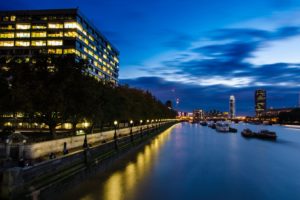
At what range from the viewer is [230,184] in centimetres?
3419

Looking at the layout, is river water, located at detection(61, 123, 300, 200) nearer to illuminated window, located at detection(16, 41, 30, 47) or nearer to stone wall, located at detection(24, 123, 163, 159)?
stone wall, located at detection(24, 123, 163, 159)

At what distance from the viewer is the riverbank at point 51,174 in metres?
19.1

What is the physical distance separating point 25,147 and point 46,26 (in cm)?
12749

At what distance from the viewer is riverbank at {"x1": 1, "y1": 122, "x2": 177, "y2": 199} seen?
62.5 feet

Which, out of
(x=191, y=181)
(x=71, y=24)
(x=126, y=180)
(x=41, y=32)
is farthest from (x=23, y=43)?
(x=191, y=181)

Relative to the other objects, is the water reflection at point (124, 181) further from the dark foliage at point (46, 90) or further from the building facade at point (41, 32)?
the building facade at point (41, 32)

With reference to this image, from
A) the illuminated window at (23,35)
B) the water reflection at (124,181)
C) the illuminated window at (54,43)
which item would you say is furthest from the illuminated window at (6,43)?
the water reflection at (124,181)

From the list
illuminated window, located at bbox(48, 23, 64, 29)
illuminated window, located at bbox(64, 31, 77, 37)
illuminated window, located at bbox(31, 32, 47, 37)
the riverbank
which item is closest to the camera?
the riverbank

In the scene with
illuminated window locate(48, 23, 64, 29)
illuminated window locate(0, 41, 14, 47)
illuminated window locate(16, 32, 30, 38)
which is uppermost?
illuminated window locate(48, 23, 64, 29)

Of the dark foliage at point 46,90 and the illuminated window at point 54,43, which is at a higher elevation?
the illuminated window at point 54,43

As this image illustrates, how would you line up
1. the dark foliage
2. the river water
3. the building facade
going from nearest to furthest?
the river water, the dark foliage, the building facade

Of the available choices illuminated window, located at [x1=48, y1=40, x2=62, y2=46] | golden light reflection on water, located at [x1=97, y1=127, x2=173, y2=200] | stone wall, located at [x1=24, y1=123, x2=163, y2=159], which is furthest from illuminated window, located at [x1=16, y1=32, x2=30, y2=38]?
golden light reflection on water, located at [x1=97, y1=127, x2=173, y2=200]

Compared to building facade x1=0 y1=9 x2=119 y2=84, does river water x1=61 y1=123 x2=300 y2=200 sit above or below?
below

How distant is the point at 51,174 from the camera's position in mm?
24656
